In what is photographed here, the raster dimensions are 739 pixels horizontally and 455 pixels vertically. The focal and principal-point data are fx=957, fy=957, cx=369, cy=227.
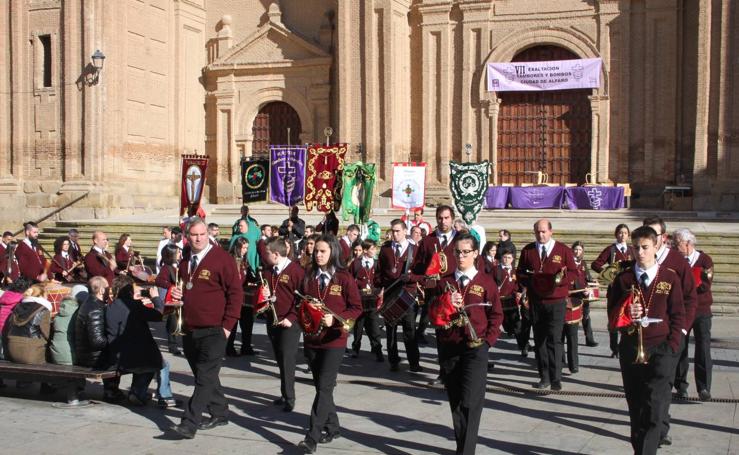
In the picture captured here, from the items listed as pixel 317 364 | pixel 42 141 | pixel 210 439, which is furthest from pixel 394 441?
pixel 42 141

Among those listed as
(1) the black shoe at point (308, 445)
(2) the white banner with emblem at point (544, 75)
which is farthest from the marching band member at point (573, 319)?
(2) the white banner with emblem at point (544, 75)

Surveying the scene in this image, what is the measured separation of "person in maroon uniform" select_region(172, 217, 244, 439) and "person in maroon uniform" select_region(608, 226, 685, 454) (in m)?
3.20

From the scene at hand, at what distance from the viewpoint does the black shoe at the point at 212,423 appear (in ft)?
27.5

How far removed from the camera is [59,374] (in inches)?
359

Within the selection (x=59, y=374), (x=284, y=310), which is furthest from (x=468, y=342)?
(x=59, y=374)

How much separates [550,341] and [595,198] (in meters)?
16.1

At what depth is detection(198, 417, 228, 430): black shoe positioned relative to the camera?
839 centimetres

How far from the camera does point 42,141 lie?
28.2m

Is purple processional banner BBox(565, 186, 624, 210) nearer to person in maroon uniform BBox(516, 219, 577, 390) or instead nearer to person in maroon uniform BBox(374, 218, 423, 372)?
person in maroon uniform BBox(374, 218, 423, 372)

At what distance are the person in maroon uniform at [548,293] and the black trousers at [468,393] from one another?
3097 millimetres

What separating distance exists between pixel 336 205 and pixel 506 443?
10.3 metres

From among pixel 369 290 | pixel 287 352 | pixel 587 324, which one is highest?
pixel 369 290

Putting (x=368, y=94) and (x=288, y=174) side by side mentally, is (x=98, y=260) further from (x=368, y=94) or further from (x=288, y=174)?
(x=368, y=94)

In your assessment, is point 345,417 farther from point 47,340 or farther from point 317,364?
point 47,340
